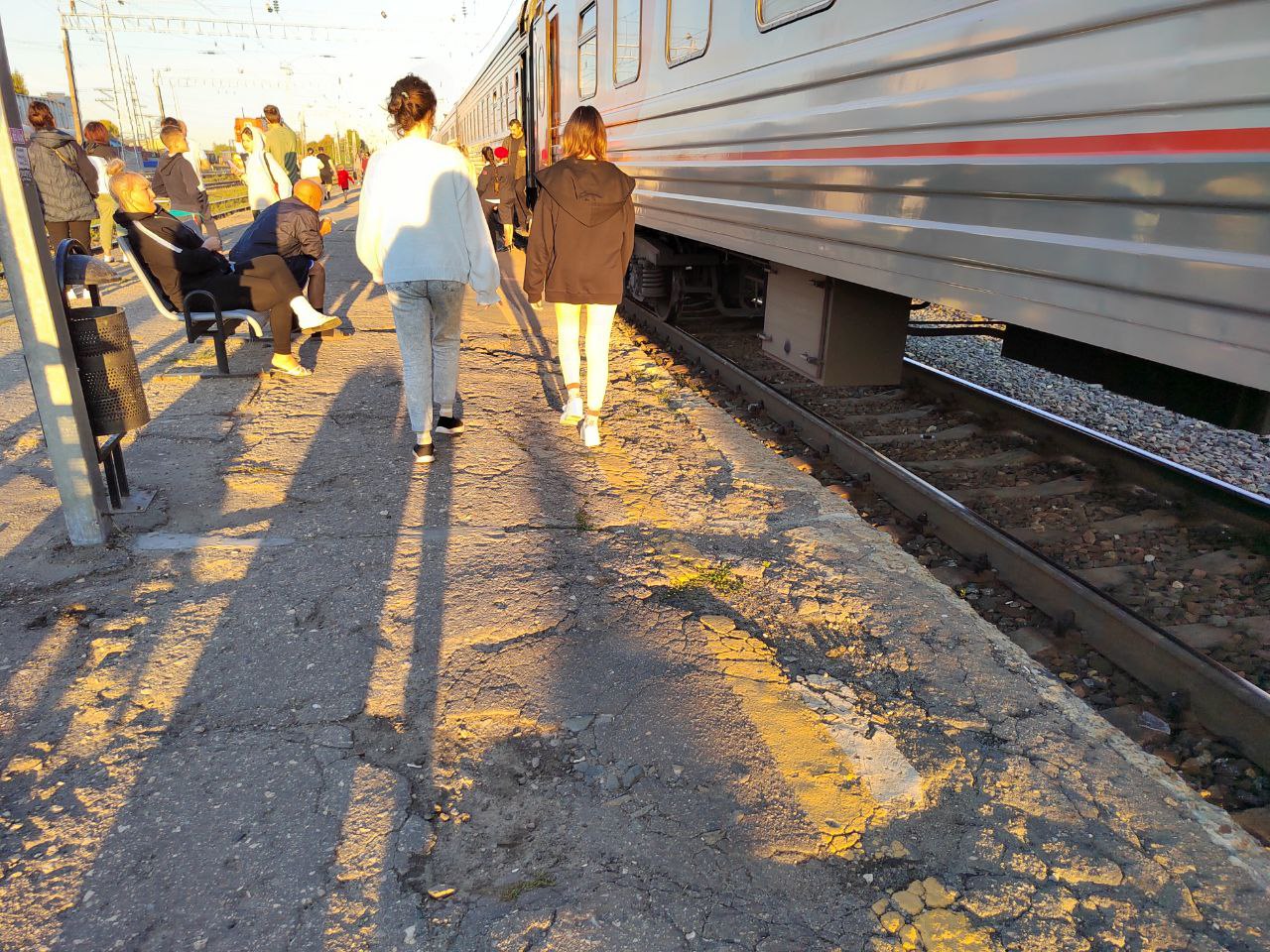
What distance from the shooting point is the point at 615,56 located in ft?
23.3

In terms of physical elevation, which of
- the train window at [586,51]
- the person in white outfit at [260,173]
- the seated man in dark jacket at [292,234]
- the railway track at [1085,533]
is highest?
the train window at [586,51]

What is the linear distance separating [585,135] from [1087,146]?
2477mm

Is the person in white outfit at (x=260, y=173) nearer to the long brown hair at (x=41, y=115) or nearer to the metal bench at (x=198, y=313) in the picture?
the long brown hair at (x=41, y=115)

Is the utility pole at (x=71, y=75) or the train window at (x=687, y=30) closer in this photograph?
the train window at (x=687, y=30)

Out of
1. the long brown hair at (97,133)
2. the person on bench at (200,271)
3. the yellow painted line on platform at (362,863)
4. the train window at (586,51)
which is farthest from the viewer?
the long brown hair at (97,133)

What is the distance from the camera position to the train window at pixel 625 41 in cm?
643

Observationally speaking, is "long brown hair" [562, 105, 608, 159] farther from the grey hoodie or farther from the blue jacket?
the grey hoodie

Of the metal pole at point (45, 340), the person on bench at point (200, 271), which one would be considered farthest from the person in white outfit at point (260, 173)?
the metal pole at point (45, 340)

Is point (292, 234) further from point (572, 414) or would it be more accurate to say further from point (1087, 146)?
point (1087, 146)

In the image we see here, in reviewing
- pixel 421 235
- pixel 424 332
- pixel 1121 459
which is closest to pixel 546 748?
pixel 424 332

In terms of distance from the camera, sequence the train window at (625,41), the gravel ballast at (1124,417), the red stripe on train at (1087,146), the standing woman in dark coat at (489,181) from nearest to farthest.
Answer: the red stripe on train at (1087,146), the gravel ballast at (1124,417), the train window at (625,41), the standing woman in dark coat at (489,181)

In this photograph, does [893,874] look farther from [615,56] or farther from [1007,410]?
[615,56]

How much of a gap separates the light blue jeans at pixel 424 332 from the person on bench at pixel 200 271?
1830mm

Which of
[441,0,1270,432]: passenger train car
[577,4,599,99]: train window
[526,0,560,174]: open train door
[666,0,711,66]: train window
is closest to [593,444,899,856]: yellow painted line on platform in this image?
[441,0,1270,432]: passenger train car
